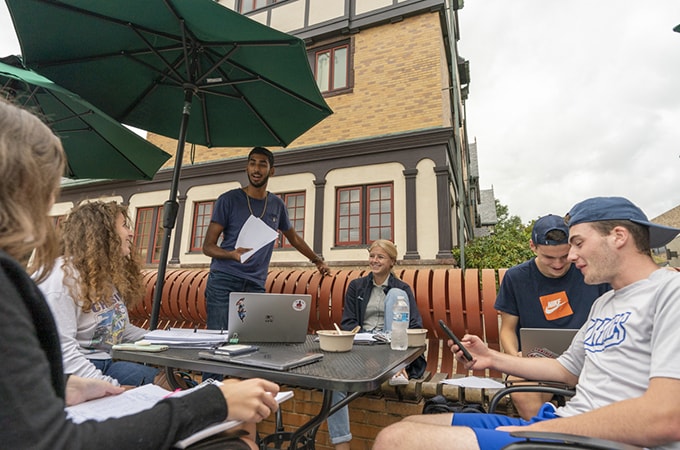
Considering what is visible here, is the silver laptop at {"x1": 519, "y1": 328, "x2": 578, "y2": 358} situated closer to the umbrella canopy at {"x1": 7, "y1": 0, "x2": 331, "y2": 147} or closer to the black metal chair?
the black metal chair

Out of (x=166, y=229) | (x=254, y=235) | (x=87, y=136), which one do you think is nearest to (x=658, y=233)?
(x=254, y=235)

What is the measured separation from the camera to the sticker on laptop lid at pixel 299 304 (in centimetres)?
186

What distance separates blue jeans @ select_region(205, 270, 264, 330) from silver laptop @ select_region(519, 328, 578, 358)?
1.93 m

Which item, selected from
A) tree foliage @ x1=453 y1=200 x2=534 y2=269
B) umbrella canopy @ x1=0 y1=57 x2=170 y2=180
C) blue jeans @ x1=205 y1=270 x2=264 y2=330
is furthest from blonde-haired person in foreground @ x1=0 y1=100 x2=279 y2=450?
tree foliage @ x1=453 y1=200 x2=534 y2=269

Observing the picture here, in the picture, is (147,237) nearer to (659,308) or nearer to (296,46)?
(296,46)

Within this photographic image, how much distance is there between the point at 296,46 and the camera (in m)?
2.52

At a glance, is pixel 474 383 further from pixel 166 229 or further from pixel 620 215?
pixel 166 229

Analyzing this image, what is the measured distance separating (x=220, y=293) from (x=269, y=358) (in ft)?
4.56

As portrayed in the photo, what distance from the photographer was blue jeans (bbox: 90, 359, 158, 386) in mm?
1818

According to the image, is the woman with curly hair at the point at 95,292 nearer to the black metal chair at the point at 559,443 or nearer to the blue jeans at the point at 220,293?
the blue jeans at the point at 220,293

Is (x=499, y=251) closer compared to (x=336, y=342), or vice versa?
(x=336, y=342)

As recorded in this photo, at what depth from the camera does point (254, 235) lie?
2812 mm

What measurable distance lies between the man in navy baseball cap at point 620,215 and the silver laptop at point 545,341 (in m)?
0.68

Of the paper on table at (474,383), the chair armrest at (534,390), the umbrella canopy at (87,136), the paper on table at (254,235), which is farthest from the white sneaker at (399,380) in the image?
the umbrella canopy at (87,136)
